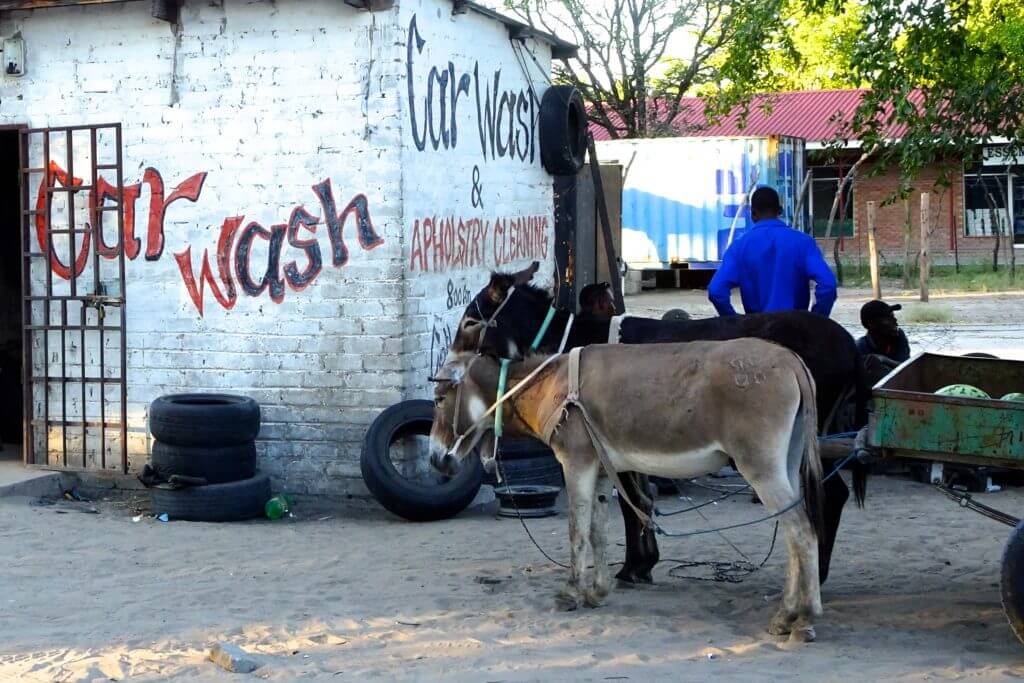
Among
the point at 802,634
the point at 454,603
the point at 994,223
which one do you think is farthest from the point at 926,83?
the point at 994,223

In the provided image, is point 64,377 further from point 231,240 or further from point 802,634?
point 802,634

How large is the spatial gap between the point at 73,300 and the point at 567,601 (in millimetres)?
5474

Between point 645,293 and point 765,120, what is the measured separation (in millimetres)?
11022

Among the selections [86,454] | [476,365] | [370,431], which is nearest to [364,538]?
[370,431]

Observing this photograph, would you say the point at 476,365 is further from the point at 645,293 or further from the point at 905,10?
the point at 645,293

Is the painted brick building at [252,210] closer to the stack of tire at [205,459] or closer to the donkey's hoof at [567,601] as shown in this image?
the stack of tire at [205,459]

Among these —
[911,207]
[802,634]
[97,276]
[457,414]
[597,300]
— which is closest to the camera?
[802,634]

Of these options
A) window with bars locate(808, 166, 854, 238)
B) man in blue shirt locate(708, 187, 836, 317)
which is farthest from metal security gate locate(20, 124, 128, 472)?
window with bars locate(808, 166, 854, 238)

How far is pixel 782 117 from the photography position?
36.9 meters

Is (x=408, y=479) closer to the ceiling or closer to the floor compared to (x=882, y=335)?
closer to the floor

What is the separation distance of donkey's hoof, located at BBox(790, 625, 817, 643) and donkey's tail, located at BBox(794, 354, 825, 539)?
1.42 feet

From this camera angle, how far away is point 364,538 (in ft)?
27.3

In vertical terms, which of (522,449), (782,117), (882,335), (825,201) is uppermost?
(782,117)

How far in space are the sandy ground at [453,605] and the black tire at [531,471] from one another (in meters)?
0.66
